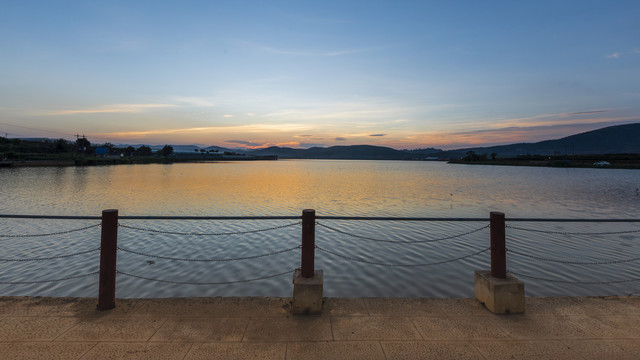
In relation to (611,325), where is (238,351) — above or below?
below

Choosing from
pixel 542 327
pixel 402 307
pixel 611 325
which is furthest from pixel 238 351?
pixel 611 325

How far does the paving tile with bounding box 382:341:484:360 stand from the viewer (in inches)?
149

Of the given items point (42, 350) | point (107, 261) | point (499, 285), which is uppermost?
point (107, 261)

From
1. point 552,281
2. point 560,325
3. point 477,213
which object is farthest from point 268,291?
point 477,213

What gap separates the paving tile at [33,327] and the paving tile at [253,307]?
2125 mm

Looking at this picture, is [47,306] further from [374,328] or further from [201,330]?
[374,328]

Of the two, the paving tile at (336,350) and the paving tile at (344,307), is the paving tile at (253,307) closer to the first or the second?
the paving tile at (344,307)

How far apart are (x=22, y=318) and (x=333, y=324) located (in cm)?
471

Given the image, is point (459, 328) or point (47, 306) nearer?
point (459, 328)

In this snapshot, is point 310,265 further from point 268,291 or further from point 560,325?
point 268,291

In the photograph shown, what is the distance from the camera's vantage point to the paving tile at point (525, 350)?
3.79 meters

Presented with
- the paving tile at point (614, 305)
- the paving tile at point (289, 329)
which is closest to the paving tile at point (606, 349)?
the paving tile at point (614, 305)

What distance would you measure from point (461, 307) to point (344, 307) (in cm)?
195

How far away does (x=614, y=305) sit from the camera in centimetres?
515
